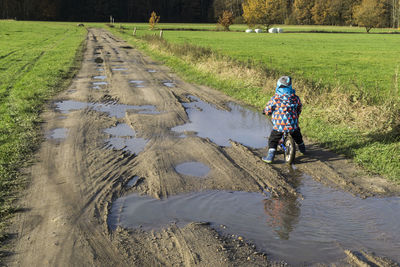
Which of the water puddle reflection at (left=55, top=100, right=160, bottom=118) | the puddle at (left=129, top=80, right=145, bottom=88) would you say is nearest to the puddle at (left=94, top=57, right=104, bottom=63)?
the puddle at (left=129, top=80, right=145, bottom=88)

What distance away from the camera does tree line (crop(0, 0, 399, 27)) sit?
113375 millimetres

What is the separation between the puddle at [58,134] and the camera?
29.6 feet

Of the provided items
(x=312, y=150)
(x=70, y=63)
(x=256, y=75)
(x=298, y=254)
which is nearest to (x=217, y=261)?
(x=298, y=254)

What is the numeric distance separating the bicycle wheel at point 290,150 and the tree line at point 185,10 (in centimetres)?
9322

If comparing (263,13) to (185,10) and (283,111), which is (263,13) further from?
(283,111)

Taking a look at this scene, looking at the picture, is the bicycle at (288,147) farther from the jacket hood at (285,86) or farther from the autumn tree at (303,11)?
the autumn tree at (303,11)

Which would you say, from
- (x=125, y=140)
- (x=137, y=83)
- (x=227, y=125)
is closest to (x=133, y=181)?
(x=125, y=140)

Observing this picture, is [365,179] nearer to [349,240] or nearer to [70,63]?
[349,240]

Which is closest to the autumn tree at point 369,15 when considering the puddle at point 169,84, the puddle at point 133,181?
the puddle at point 169,84

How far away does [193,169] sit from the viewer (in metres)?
7.32

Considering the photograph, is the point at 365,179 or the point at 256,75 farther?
the point at 256,75

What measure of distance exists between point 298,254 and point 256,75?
1237 centimetres

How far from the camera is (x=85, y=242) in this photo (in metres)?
4.71

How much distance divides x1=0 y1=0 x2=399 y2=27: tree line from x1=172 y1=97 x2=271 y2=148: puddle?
291 feet
